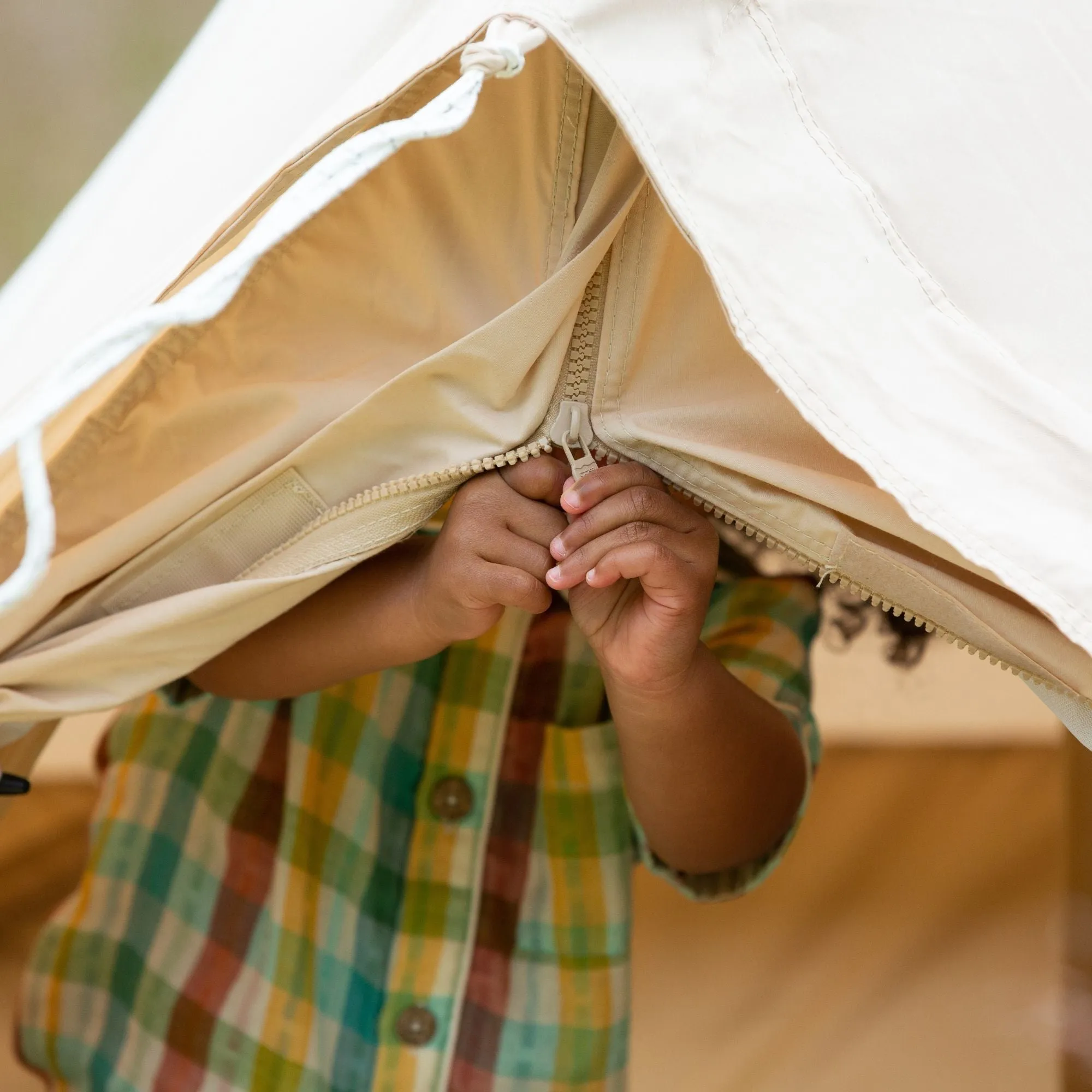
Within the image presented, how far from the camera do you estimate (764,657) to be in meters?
0.93

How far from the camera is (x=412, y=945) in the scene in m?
0.84

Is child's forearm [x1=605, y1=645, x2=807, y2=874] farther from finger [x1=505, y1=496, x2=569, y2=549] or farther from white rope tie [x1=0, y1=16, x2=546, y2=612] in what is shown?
white rope tie [x1=0, y1=16, x2=546, y2=612]

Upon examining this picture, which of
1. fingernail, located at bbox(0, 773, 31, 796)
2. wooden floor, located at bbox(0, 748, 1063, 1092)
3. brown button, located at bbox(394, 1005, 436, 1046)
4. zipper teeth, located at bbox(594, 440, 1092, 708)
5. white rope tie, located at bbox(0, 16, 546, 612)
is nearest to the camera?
white rope tie, located at bbox(0, 16, 546, 612)

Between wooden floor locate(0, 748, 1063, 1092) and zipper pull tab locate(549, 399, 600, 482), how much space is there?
0.60 metres

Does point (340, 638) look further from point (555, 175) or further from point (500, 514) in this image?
point (555, 175)

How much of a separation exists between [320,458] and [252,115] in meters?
0.18

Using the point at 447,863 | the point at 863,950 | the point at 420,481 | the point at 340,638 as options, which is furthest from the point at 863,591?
the point at 863,950

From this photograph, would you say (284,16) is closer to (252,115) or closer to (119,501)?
(252,115)

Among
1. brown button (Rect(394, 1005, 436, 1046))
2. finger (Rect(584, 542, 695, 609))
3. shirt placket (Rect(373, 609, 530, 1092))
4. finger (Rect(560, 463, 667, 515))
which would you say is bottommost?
brown button (Rect(394, 1005, 436, 1046))

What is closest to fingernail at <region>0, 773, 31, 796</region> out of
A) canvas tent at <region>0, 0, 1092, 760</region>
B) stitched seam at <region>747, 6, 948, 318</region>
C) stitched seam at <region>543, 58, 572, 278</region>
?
canvas tent at <region>0, 0, 1092, 760</region>

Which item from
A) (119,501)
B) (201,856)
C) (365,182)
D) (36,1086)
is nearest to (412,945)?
(201,856)

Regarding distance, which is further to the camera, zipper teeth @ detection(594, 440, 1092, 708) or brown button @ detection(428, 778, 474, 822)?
brown button @ detection(428, 778, 474, 822)

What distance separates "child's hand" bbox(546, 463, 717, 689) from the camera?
0.57 m

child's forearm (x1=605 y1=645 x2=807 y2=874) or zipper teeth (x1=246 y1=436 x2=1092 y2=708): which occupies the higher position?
zipper teeth (x1=246 y1=436 x2=1092 y2=708)
